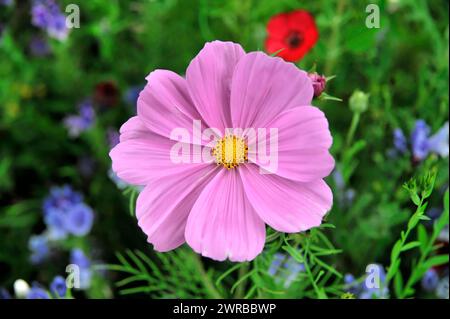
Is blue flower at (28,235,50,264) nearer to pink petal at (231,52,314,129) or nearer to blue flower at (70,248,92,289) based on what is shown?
blue flower at (70,248,92,289)

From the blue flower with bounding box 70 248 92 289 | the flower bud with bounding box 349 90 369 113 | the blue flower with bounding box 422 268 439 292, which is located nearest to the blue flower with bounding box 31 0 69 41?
the blue flower with bounding box 70 248 92 289

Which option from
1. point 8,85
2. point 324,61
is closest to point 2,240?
point 8,85

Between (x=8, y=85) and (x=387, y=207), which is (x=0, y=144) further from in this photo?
(x=387, y=207)

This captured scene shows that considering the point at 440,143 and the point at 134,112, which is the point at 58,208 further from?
the point at 440,143

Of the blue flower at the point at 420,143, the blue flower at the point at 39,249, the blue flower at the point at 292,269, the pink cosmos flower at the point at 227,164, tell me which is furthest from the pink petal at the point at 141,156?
the blue flower at the point at 39,249

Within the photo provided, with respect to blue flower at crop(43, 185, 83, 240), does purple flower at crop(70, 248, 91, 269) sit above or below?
below

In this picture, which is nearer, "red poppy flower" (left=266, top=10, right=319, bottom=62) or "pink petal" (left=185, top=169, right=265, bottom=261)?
"pink petal" (left=185, top=169, right=265, bottom=261)

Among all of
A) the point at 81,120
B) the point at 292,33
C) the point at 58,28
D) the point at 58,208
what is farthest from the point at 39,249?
the point at 292,33

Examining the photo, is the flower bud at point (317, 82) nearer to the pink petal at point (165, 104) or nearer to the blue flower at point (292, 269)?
the pink petal at point (165, 104)
